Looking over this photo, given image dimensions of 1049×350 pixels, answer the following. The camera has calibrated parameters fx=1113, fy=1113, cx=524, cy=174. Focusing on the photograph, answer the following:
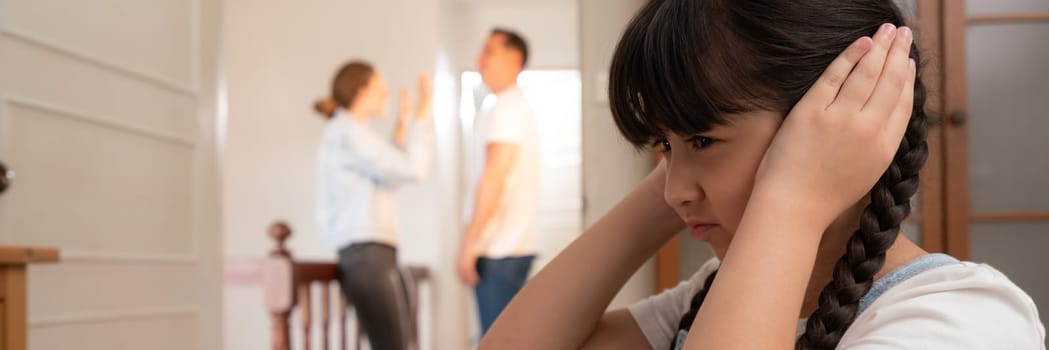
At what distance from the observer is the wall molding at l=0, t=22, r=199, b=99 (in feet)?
6.74

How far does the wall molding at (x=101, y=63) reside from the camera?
2.05m

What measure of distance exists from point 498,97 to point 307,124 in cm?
286

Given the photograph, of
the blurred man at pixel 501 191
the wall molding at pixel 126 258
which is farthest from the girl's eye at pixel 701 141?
the blurred man at pixel 501 191

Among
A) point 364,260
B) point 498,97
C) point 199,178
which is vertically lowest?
Result: point 364,260

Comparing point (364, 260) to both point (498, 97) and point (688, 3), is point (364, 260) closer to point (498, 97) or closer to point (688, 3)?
point (498, 97)

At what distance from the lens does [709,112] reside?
30.0 inches

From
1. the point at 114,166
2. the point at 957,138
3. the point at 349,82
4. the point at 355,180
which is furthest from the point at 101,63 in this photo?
the point at 957,138

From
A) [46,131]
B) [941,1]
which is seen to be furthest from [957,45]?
[46,131]

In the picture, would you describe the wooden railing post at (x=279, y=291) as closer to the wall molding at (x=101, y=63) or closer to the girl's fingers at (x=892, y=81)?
the wall molding at (x=101, y=63)

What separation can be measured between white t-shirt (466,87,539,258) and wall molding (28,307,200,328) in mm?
941

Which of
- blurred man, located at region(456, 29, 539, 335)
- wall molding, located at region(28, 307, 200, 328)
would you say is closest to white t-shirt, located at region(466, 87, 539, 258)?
blurred man, located at region(456, 29, 539, 335)

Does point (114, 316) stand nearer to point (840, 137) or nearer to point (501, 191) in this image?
point (501, 191)

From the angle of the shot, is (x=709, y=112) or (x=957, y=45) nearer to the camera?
(x=709, y=112)

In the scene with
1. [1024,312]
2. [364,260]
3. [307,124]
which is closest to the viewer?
[1024,312]
